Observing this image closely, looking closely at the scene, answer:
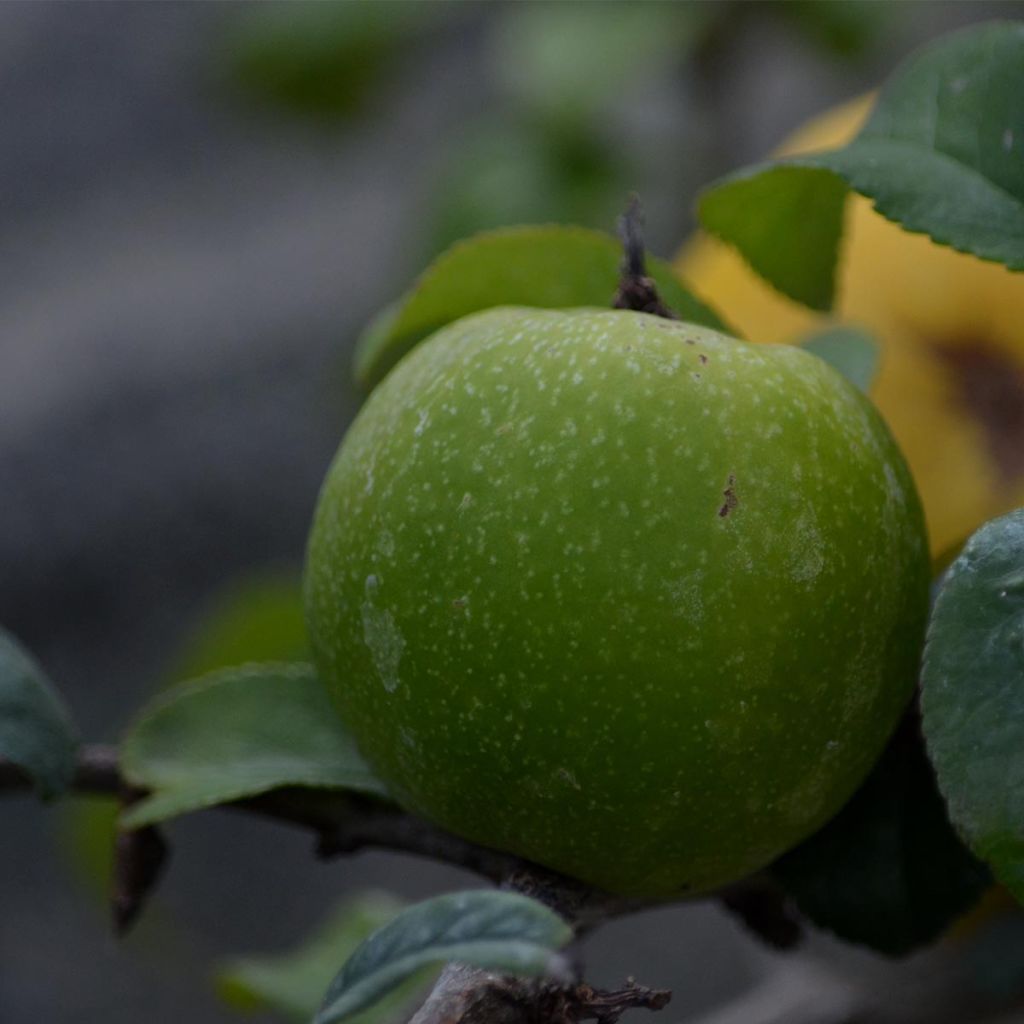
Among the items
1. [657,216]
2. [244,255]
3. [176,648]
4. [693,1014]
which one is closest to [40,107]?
[244,255]

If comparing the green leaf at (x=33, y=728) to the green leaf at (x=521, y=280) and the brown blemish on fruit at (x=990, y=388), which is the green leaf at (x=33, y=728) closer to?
the green leaf at (x=521, y=280)

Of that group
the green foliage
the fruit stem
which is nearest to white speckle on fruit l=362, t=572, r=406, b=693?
the fruit stem

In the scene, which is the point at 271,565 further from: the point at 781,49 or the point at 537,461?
the point at 537,461

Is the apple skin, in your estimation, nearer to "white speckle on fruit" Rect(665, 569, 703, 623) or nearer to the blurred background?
"white speckle on fruit" Rect(665, 569, 703, 623)

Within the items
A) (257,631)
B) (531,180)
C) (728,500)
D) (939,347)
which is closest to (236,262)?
(531,180)

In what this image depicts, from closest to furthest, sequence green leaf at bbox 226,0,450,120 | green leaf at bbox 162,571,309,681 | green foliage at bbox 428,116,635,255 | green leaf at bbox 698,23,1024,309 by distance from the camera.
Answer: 1. green leaf at bbox 698,23,1024,309
2. green leaf at bbox 162,571,309,681
3. green foliage at bbox 428,116,635,255
4. green leaf at bbox 226,0,450,120

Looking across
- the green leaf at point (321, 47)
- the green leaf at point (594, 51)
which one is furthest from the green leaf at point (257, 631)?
the green leaf at point (321, 47)

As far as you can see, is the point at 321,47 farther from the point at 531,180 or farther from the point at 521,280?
the point at 521,280
